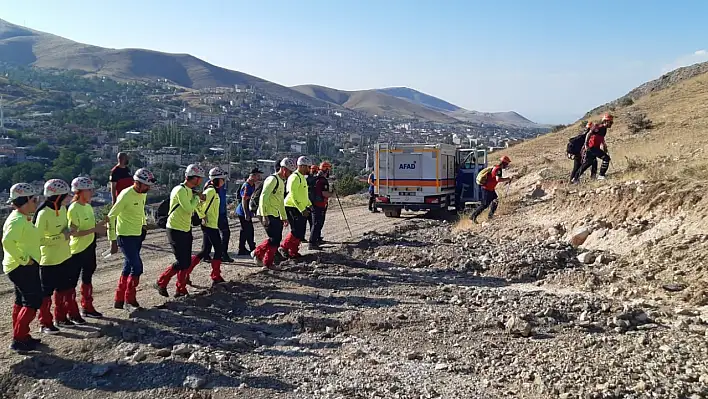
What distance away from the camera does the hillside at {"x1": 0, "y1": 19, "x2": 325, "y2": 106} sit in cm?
13262

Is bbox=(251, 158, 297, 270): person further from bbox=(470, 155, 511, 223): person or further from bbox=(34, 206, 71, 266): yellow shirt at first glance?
bbox=(470, 155, 511, 223): person

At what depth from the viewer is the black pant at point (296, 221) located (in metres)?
10.1

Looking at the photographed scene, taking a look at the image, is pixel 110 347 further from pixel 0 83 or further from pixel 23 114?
pixel 0 83

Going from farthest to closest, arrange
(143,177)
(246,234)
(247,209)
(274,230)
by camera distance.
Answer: (246,234)
(247,209)
(274,230)
(143,177)

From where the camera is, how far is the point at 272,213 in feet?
30.4

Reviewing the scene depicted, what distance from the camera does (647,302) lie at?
21.5 ft

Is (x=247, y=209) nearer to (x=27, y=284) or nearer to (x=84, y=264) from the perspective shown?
(x=84, y=264)

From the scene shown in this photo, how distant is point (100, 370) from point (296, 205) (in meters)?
5.34

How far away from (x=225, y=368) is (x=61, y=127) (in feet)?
133

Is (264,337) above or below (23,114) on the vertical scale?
below

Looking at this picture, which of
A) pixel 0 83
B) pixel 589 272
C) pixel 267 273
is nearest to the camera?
pixel 589 272

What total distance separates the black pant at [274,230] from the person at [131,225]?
2.60 metres

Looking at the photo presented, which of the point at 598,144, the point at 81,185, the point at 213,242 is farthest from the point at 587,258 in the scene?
the point at 81,185

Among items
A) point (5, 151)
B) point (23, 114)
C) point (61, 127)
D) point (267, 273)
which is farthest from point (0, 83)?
point (267, 273)
